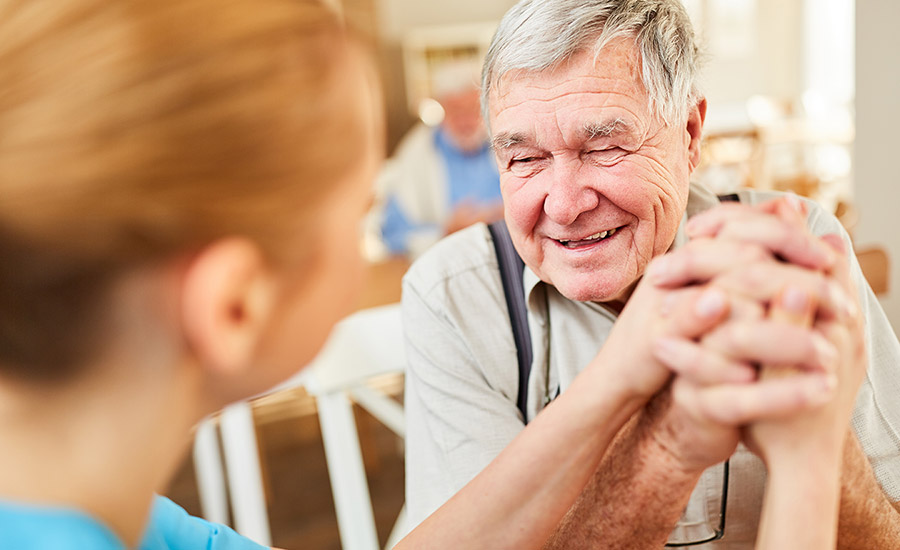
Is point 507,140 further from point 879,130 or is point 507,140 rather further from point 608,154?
point 879,130

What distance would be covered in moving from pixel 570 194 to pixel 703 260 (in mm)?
368

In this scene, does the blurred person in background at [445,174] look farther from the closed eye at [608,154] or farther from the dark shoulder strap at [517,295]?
the closed eye at [608,154]

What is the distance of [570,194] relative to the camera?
1084 millimetres

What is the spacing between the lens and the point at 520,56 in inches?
42.6

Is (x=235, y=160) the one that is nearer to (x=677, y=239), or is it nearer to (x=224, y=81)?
(x=224, y=81)

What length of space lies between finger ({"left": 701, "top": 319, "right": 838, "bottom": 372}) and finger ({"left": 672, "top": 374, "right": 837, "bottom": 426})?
0.02 metres

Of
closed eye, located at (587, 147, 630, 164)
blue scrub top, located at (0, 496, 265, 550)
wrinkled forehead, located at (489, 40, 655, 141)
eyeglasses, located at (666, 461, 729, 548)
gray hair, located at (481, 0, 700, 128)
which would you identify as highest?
gray hair, located at (481, 0, 700, 128)

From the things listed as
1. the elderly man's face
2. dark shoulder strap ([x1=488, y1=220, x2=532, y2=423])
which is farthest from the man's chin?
dark shoulder strap ([x1=488, y1=220, x2=532, y2=423])

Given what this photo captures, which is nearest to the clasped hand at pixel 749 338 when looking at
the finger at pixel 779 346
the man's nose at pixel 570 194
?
the finger at pixel 779 346

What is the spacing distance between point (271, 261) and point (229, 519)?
2969 millimetres

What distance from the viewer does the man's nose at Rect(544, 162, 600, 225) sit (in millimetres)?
1083

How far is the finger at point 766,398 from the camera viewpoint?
67 centimetres

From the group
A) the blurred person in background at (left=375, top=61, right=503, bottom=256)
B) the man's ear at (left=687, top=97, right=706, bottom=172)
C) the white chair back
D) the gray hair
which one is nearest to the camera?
the gray hair

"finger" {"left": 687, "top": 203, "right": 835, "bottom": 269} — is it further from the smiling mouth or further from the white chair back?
the white chair back
